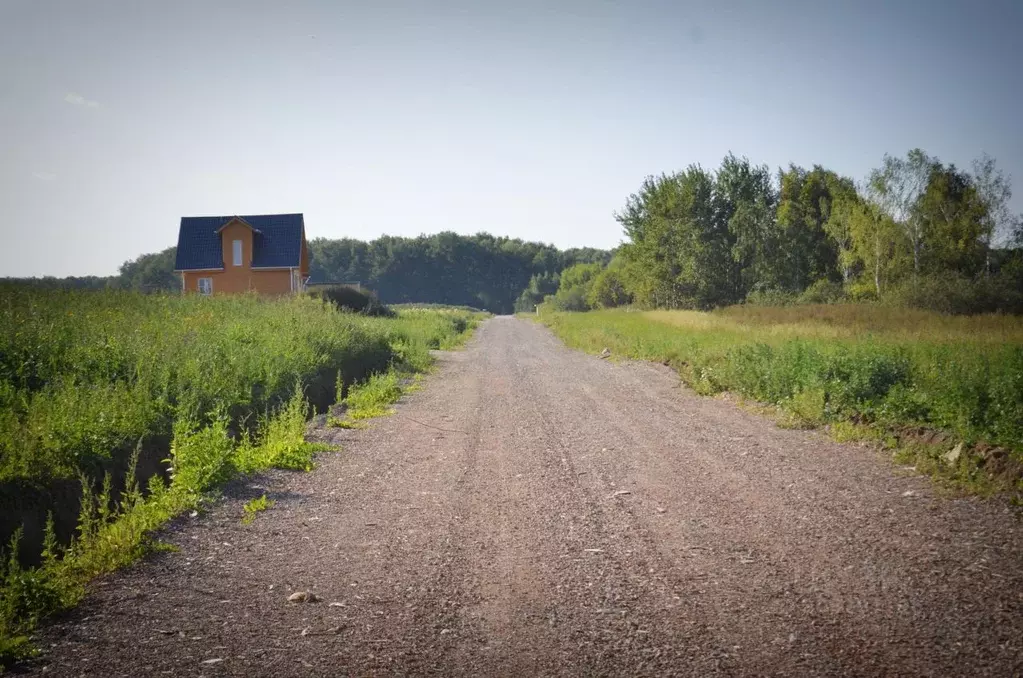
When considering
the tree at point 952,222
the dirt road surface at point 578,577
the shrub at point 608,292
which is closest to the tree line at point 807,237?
the tree at point 952,222

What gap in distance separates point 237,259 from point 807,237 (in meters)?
43.3

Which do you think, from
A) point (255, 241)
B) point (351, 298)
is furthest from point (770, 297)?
point (255, 241)

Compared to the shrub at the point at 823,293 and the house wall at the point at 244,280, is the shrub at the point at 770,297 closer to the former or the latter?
the shrub at the point at 823,293

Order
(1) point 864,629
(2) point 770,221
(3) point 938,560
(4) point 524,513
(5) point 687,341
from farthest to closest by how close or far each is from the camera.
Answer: (2) point 770,221 < (5) point 687,341 < (4) point 524,513 < (3) point 938,560 < (1) point 864,629

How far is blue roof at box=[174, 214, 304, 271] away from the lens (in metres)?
43.0

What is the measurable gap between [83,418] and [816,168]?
207 ft

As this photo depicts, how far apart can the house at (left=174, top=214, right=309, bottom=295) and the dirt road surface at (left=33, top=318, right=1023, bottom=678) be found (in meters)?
37.3

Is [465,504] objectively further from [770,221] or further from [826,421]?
[770,221]

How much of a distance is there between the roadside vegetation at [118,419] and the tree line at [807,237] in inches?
1257

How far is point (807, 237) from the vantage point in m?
55.7

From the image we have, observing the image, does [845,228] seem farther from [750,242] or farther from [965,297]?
[965,297]

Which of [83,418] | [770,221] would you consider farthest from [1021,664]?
[770,221]

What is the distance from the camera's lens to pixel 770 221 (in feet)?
183

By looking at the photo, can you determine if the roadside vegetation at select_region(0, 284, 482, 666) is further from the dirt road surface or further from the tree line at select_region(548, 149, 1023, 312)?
the tree line at select_region(548, 149, 1023, 312)
